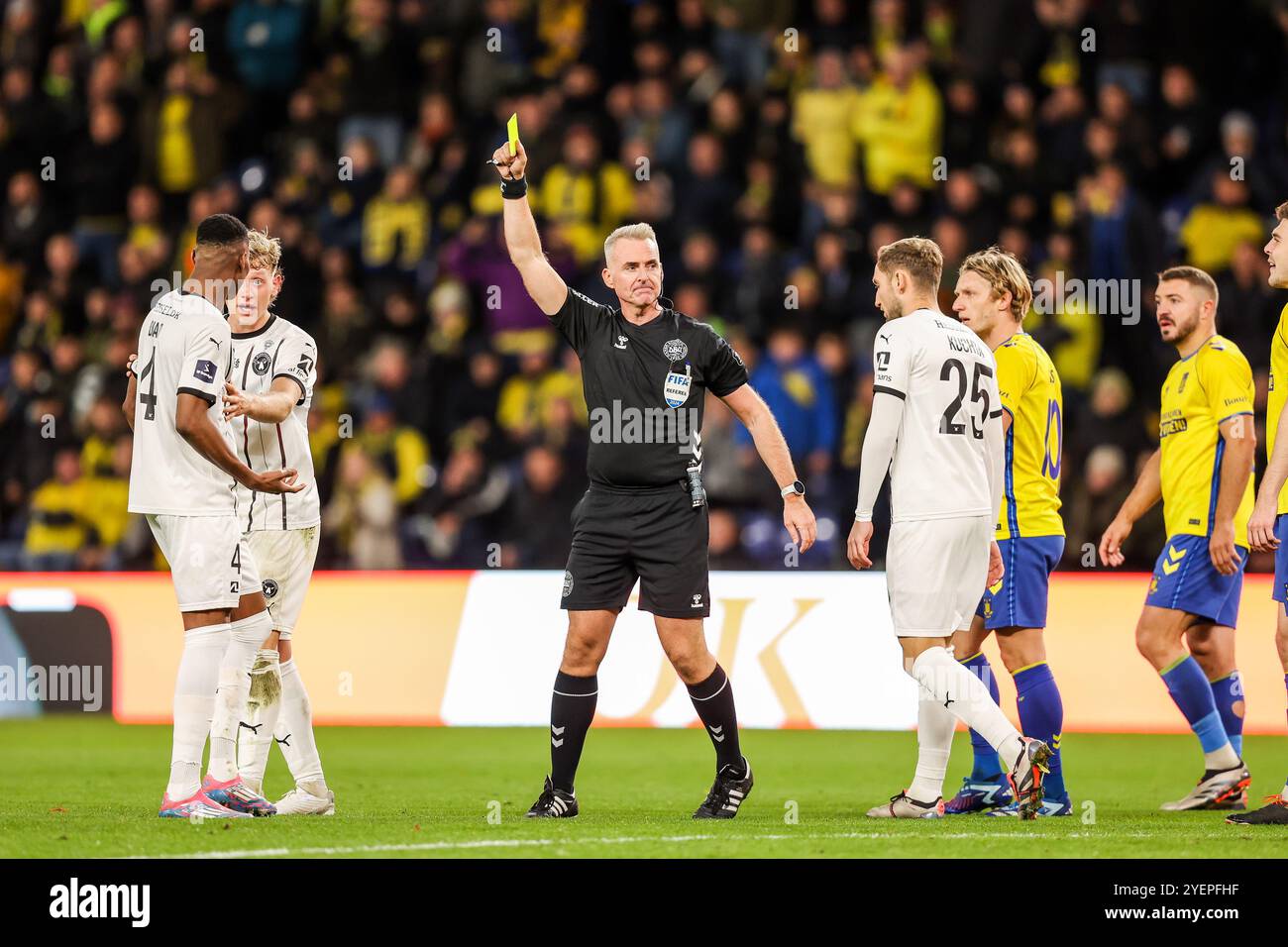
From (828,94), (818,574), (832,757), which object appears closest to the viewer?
(832,757)

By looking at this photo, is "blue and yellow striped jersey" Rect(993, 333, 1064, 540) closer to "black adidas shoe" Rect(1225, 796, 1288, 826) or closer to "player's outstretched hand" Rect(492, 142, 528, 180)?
"black adidas shoe" Rect(1225, 796, 1288, 826)

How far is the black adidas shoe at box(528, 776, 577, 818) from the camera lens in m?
7.45

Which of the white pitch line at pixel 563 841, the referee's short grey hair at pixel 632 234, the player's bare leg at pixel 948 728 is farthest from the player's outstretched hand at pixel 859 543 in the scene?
the referee's short grey hair at pixel 632 234

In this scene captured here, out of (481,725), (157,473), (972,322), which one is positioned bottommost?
(481,725)

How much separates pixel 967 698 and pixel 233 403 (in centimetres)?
314

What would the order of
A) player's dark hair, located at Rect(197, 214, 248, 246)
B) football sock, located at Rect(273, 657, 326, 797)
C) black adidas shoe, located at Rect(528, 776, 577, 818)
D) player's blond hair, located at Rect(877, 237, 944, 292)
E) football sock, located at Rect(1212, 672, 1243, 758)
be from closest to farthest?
player's dark hair, located at Rect(197, 214, 248, 246) < black adidas shoe, located at Rect(528, 776, 577, 818) < player's blond hair, located at Rect(877, 237, 944, 292) < football sock, located at Rect(273, 657, 326, 797) < football sock, located at Rect(1212, 672, 1243, 758)

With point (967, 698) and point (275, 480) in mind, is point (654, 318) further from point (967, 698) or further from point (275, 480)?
point (967, 698)

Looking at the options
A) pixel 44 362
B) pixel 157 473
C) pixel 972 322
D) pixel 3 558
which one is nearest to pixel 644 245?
pixel 972 322

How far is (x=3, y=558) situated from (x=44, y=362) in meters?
2.18

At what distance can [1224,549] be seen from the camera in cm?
805

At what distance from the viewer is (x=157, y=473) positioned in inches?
287

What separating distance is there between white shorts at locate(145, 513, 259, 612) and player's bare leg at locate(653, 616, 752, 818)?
5.70 ft

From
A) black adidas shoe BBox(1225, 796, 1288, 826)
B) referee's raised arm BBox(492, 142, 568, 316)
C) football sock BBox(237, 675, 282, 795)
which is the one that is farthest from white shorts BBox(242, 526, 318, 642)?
black adidas shoe BBox(1225, 796, 1288, 826)

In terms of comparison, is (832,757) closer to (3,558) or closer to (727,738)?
(727,738)
